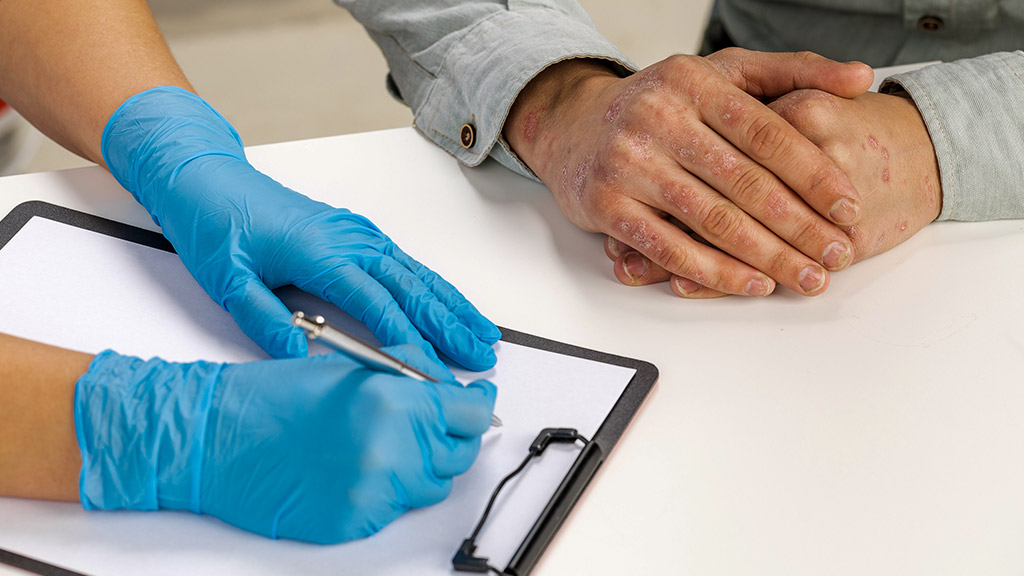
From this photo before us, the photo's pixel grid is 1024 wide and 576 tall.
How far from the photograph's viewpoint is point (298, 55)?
310 centimetres

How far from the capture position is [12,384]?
726mm

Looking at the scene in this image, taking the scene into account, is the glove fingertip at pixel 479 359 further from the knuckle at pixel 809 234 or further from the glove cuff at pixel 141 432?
the knuckle at pixel 809 234

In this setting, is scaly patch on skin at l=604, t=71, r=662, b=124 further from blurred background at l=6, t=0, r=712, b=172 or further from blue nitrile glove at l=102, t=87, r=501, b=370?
blurred background at l=6, t=0, r=712, b=172

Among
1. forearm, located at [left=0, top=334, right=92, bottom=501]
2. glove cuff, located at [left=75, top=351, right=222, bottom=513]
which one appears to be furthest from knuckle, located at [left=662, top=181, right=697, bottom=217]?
forearm, located at [left=0, top=334, right=92, bottom=501]

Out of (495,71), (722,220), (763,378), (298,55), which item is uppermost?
(495,71)

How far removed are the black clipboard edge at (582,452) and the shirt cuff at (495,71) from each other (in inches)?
11.9

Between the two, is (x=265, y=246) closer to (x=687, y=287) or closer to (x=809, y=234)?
(x=687, y=287)

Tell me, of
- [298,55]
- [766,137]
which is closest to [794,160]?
[766,137]

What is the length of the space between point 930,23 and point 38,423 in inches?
49.6

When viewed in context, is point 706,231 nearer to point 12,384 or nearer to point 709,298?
point 709,298

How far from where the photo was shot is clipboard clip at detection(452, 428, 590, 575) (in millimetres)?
653

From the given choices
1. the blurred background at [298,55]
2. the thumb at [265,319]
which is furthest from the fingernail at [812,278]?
the blurred background at [298,55]

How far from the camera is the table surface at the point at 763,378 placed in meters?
0.69

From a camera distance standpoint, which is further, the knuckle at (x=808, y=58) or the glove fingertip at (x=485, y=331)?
the knuckle at (x=808, y=58)
